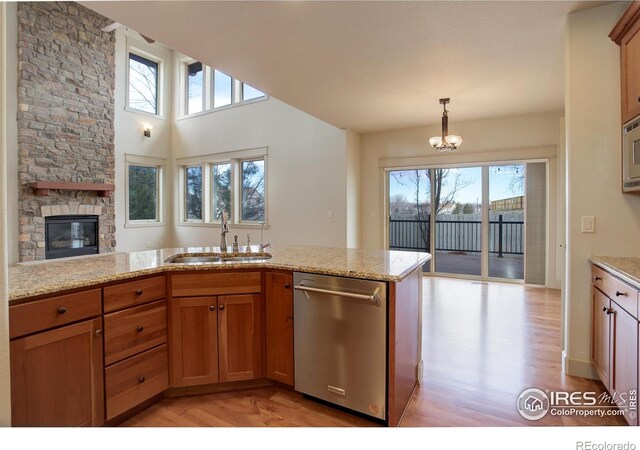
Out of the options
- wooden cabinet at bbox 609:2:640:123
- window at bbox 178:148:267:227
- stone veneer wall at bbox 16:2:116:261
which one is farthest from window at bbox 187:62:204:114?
wooden cabinet at bbox 609:2:640:123

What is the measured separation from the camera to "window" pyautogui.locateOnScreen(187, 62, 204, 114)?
7.34m

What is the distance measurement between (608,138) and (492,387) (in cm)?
186

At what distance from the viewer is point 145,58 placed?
715 cm

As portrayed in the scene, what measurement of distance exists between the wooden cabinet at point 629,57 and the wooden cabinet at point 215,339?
8.57 ft

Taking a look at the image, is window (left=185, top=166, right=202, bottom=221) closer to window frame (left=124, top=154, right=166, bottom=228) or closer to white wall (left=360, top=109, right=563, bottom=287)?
window frame (left=124, top=154, right=166, bottom=228)

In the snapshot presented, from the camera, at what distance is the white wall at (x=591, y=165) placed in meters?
2.19

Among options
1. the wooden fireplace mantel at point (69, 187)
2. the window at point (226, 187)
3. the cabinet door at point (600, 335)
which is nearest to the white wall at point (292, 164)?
the window at point (226, 187)

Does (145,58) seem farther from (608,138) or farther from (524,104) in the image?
(608,138)

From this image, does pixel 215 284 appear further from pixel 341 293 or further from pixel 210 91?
pixel 210 91

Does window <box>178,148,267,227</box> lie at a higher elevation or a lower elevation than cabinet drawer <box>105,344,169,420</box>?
higher

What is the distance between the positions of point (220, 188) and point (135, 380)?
5.77 meters

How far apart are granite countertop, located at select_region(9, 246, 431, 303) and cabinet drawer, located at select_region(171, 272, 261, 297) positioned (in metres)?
0.06

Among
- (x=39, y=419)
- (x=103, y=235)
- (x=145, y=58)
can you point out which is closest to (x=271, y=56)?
(x=39, y=419)

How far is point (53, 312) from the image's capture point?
58.7 inches
